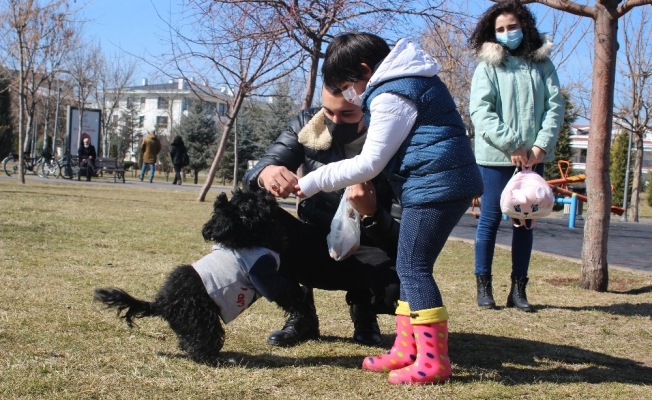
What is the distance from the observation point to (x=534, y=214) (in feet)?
13.5

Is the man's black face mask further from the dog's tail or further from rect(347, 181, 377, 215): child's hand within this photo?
the dog's tail

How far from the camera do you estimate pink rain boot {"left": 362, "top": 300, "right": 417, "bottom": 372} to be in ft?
9.70

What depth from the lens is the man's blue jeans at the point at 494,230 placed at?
4.59 m

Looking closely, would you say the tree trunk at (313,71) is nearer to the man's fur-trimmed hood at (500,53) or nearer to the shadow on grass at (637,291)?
the man's fur-trimmed hood at (500,53)

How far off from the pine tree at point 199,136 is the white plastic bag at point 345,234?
101 ft

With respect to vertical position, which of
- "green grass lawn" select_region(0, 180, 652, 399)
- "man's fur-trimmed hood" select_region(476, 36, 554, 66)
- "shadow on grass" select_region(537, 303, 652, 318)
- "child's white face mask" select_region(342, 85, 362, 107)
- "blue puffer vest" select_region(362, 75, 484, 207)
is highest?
"man's fur-trimmed hood" select_region(476, 36, 554, 66)

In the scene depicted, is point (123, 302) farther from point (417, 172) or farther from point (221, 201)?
point (417, 172)

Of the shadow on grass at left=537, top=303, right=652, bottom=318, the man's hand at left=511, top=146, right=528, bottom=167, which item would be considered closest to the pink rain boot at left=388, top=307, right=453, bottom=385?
the man's hand at left=511, top=146, right=528, bottom=167

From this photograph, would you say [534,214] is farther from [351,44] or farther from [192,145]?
[192,145]

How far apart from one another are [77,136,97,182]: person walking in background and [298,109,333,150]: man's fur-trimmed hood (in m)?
21.5

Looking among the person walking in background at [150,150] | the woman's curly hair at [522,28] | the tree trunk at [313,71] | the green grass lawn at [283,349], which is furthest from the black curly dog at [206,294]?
the person walking in background at [150,150]

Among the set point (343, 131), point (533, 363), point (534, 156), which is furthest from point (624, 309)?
point (343, 131)

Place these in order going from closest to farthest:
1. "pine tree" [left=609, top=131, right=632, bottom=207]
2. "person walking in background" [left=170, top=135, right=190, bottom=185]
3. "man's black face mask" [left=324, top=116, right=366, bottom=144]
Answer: "man's black face mask" [left=324, top=116, right=366, bottom=144] → "person walking in background" [left=170, top=135, right=190, bottom=185] → "pine tree" [left=609, top=131, right=632, bottom=207]

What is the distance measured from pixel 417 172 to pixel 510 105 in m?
2.00
